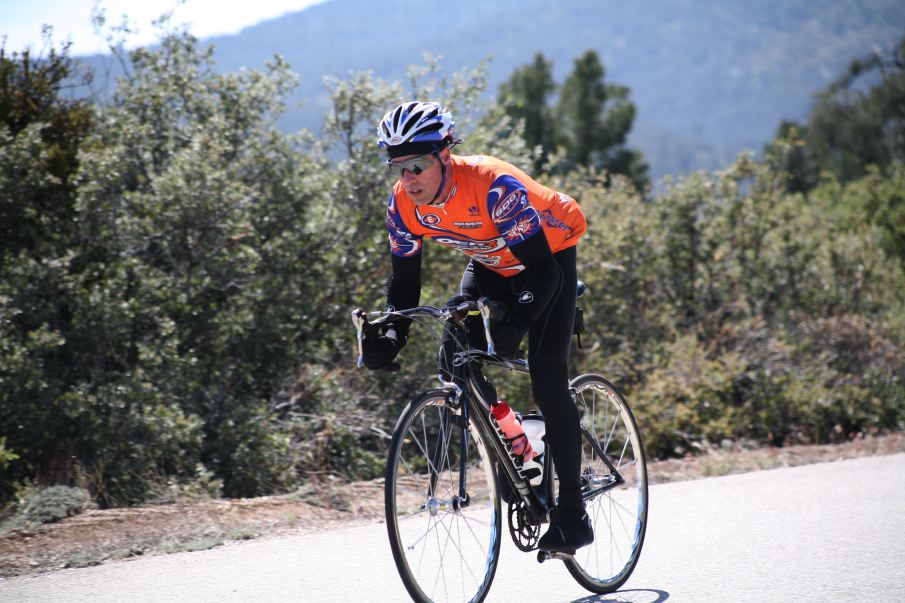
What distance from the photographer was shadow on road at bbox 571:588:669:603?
4.57 m

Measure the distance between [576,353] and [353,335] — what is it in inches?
104

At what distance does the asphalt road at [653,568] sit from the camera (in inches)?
179

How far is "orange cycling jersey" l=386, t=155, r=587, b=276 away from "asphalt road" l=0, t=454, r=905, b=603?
1.72 meters

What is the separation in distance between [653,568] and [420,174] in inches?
102

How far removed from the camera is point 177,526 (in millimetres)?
5645

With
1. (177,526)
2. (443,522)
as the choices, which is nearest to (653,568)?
(443,522)

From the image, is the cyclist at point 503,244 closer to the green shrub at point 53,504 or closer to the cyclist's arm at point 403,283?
the cyclist's arm at point 403,283

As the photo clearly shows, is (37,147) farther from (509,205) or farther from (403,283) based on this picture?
(509,205)

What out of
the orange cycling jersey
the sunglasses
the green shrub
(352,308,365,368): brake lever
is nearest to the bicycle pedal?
(352,308,365,368): brake lever

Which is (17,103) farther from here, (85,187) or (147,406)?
(147,406)

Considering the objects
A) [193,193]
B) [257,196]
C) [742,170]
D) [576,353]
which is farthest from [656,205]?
[193,193]

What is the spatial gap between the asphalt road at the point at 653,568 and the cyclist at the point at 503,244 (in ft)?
2.51

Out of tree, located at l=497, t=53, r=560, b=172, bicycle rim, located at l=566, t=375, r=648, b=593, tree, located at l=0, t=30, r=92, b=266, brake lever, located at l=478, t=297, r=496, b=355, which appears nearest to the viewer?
brake lever, located at l=478, t=297, r=496, b=355

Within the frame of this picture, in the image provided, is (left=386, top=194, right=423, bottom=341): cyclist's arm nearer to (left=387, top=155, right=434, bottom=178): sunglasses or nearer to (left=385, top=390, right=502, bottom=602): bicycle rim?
(left=387, top=155, right=434, bottom=178): sunglasses
